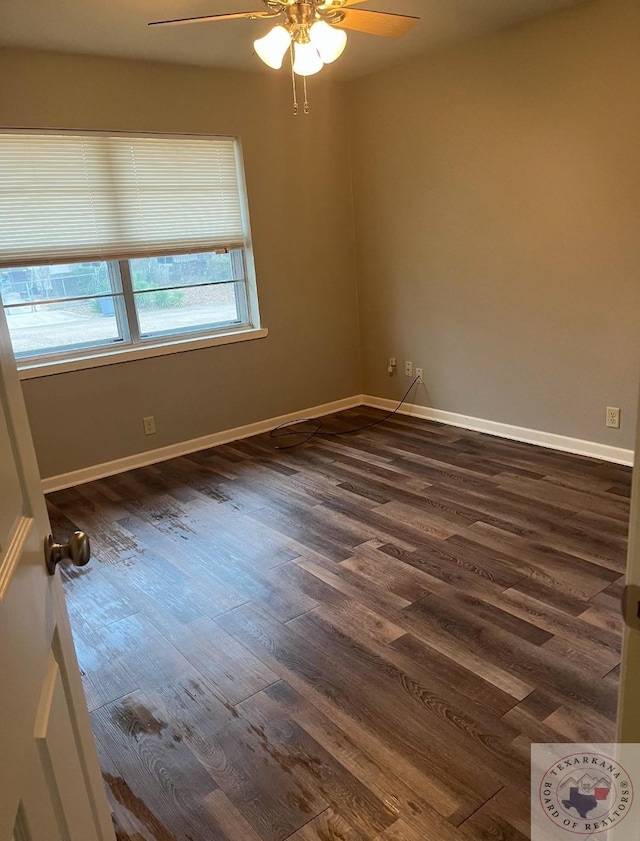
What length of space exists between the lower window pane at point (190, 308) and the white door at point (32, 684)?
11.2 ft

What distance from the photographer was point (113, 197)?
405 cm

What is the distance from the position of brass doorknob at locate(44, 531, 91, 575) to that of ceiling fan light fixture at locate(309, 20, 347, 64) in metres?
2.27

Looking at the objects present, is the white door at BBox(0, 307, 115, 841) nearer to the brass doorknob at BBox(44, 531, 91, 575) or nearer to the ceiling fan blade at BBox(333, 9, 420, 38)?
the brass doorknob at BBox(44, 531, 91, 575)

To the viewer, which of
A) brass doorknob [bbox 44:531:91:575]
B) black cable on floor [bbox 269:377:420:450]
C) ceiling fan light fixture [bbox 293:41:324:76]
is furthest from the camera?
black cable on floor [bbox 269:377:420:450]

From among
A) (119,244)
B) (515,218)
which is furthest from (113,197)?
(515,218)

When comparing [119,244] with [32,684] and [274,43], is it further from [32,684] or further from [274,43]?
[32,684]

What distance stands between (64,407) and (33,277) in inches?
32.0

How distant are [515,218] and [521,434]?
1426 millimetres

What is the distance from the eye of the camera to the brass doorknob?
1.08 m

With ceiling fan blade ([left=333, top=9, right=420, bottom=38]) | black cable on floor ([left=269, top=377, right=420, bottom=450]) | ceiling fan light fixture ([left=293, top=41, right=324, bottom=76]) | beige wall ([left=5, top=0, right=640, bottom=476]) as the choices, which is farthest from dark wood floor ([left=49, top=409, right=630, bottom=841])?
ceiling fan blade ([left=333, top=9, right=420, bottom=38])

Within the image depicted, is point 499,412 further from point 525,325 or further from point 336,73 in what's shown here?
point 336,73

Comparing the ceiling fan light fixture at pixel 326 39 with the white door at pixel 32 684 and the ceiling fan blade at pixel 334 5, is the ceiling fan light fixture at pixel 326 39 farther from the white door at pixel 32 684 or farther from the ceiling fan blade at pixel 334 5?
the white door at pixel 32 684

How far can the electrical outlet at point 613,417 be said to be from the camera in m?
3.83

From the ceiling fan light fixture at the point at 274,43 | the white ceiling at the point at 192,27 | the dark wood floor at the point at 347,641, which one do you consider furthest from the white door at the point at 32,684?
the white ceiling at the point at 192,27
